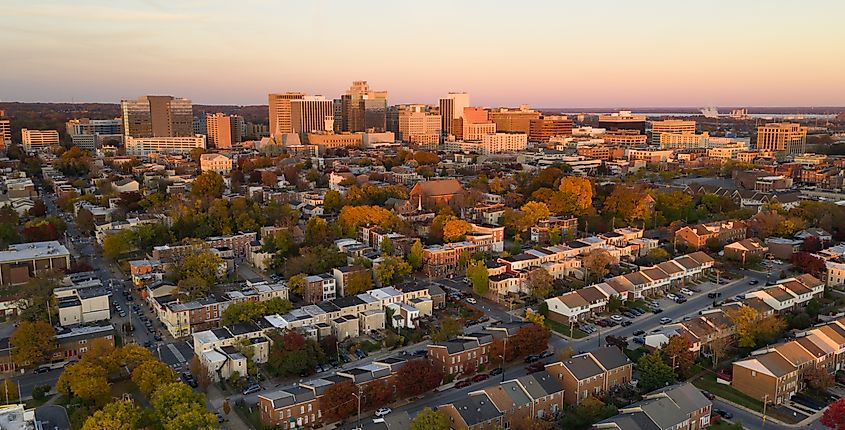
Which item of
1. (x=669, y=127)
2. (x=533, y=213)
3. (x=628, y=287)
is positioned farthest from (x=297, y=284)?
(x=669, y=127)

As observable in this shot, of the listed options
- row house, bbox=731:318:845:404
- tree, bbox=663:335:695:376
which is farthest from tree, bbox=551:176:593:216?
tree, bbox=663:335:695:376

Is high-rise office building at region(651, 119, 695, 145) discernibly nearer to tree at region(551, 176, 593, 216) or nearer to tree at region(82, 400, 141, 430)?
tree at region(551, 176, 593, 216)

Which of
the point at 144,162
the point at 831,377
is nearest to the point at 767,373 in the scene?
the point at 831,377

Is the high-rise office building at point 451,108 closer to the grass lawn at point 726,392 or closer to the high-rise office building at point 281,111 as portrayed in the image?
the high-rise office building at point 281,111

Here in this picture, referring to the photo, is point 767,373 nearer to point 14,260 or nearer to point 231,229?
point 231,229

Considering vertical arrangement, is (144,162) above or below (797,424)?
above
